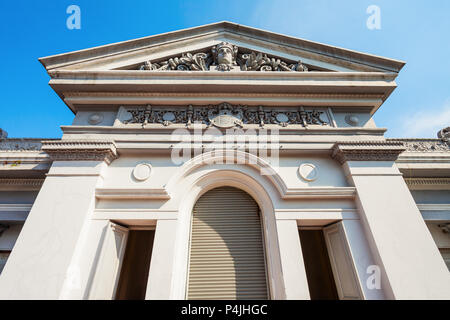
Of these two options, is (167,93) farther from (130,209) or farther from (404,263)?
(404,263)

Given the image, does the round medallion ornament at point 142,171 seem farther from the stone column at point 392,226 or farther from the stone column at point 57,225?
the stone column at point 392,226

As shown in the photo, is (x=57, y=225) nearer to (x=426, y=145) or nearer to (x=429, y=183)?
(x=429, y=183)

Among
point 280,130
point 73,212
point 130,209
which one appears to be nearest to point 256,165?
point 280,130

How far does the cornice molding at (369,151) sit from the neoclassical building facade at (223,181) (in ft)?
0.11

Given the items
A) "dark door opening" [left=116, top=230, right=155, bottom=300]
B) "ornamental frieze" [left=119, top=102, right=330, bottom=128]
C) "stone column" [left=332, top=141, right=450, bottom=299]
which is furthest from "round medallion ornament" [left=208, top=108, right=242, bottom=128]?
"dark door opening" [left=116, top=230, right=155, bottom=300]

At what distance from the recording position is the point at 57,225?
4.34 meters

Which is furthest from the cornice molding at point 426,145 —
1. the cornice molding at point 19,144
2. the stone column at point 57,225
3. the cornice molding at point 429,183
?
the cornice molding at point 19,144

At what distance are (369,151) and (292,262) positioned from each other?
3.37 meters

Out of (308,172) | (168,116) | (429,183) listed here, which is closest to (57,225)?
(168,116)

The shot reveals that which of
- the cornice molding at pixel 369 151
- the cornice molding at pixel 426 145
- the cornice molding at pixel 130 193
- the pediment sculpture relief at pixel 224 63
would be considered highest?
the pediment sculpture relief at pixel 224 63

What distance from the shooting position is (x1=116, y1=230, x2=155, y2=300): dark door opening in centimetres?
552

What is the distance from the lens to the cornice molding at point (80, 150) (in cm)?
504
